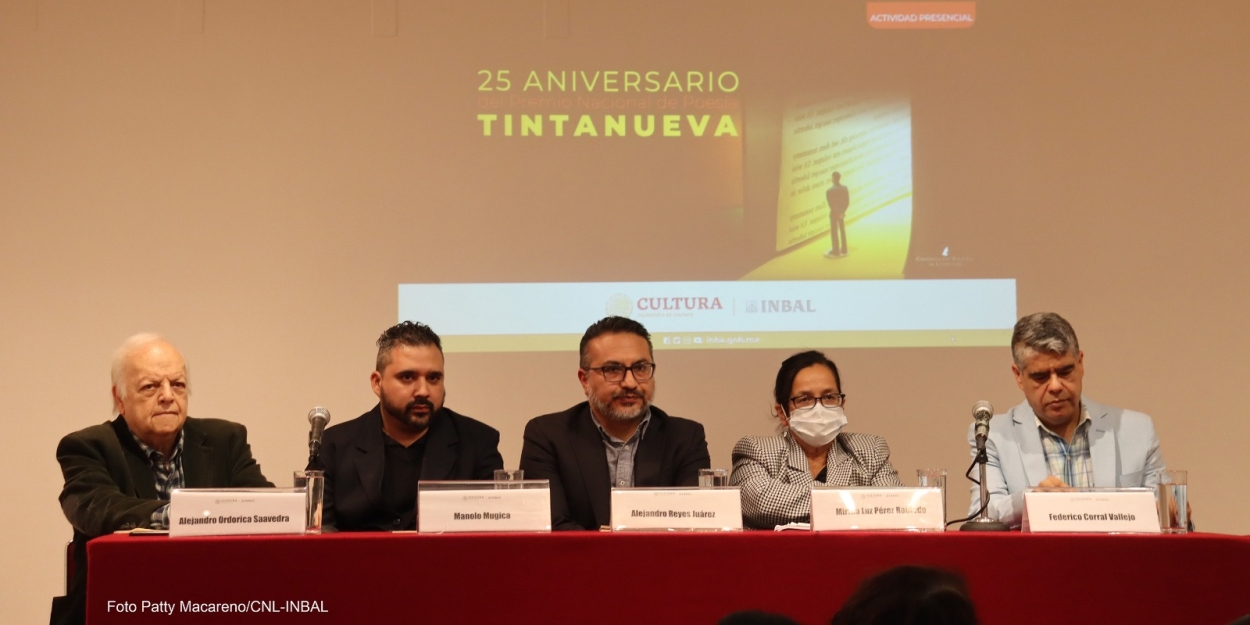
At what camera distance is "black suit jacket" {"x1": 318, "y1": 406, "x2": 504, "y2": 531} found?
3355 millimetres

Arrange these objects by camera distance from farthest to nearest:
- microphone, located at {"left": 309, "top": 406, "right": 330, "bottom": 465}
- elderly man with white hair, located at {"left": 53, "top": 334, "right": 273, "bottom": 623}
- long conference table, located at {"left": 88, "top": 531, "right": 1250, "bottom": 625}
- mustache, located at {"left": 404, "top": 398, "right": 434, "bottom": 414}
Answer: mustache, located at {"left": 404, "top": 398, "right": 434, "bottom": 414} < elderly man with white hair, located at {"left": 53, "top": 334, "right": 273, "bottom": 623} < microphone, located at {"left": 309, "top": 406, "right": 330, "bottom": 465} < long conference table, located at {"left": 88, "top": 531, "right": 1250, "bottom": 625}

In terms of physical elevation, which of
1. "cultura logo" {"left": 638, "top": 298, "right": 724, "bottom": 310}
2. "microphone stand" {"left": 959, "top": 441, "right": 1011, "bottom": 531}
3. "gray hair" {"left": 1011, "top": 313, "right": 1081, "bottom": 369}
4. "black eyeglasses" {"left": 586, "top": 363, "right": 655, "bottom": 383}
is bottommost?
"microphone stand" {"left": 959, "top": 441, "right": 1011, "bottom": 531}

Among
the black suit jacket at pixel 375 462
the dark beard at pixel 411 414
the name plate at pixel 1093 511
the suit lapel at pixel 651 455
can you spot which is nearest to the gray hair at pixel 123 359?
the black suit jacket at pixel 375 462

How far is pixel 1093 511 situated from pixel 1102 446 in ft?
3.61

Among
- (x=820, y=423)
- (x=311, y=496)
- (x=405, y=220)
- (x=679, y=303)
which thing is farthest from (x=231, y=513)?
(x=679, y=303)

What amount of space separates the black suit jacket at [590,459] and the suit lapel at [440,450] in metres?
0.24

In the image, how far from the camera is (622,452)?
141 inches

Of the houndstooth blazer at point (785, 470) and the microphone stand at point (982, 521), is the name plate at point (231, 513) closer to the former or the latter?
the houndstooth blazer at point (785, 470)

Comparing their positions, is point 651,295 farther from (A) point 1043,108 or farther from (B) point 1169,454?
(B) point 1169,454

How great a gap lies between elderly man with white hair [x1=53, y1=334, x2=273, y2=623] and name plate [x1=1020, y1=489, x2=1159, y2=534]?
2.44 metres

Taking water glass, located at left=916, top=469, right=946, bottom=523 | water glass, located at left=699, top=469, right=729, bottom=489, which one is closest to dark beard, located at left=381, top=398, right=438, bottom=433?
water glass, located at left=699, top=469, right=729, bottom=489

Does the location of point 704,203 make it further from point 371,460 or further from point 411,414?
point 371,460

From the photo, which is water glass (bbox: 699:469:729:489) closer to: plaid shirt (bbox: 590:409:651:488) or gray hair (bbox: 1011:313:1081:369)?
plaid shirt (bbox: 590:409:651:488)

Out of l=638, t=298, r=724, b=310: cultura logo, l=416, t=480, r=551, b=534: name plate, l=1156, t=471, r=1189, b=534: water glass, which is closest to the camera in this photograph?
l=416, t=480, r=551, b=534: name plate
